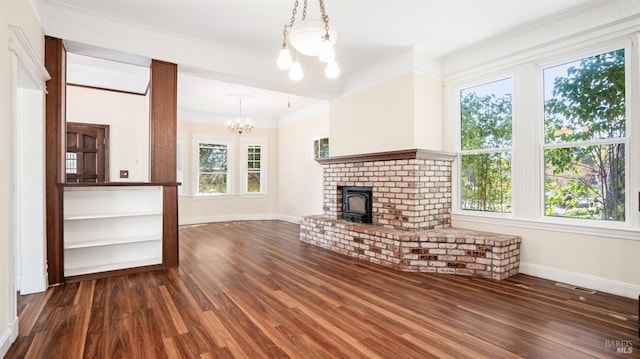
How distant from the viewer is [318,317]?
2.53m

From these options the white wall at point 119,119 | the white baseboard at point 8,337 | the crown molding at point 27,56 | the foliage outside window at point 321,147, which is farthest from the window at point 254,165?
the white baseboard at point 8,337

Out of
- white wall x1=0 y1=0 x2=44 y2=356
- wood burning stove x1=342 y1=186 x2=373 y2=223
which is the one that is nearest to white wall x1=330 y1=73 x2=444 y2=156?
wood burning stove x1=342 y1=186 x2=373 y2=223

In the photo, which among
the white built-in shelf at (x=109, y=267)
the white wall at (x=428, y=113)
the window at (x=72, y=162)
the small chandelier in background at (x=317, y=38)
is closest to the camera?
the small chandelier in background at (x=317, y=38)

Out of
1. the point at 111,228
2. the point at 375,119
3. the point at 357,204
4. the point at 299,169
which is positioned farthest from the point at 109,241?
the point at 299,169

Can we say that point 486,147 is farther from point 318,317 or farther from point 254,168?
point 254,168

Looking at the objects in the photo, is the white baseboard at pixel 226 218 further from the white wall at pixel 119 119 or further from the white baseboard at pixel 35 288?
the white baseboard at pixel 35 288

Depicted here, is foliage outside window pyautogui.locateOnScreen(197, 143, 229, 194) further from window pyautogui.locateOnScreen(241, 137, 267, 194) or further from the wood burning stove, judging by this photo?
the wood burning stove

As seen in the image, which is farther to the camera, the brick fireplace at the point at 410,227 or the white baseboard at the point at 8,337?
the brick fireplace at the point at 410,227

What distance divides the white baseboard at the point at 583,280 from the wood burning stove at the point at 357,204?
82.4 inches

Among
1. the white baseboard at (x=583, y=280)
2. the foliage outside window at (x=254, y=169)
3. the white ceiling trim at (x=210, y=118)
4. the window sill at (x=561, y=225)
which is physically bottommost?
the white baseboard at (x=583, y=280)

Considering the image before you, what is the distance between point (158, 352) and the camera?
2012 millimetres

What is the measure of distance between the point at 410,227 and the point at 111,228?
12.2 ft

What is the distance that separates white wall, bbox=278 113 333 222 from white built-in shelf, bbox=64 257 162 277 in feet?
12.9

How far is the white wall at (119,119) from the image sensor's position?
5.69 metres
